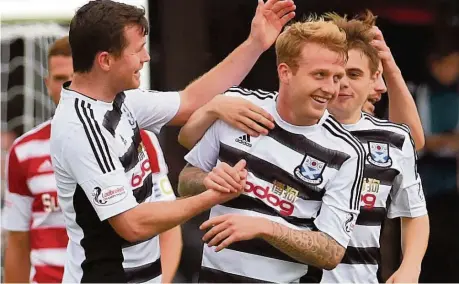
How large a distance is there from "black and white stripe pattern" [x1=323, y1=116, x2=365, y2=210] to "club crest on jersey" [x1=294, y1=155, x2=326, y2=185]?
12 centimetres

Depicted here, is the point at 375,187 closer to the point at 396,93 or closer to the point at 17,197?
the point at 396,93

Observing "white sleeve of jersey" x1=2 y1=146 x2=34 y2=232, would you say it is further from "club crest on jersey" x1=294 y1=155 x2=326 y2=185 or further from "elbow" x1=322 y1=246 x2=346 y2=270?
"elbow" x1=322 y1=246 x2=346 y2=270

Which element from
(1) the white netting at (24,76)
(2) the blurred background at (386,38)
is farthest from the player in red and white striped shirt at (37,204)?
(1) the white netting at (24,76)

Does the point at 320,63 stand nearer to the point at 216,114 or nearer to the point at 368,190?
the point at 216,114

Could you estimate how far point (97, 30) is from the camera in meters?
3.85

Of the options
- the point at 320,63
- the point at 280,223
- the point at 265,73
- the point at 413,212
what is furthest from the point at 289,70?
the point at 265,73

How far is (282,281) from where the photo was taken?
4035 mm

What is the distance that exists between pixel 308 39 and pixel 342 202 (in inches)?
22.7

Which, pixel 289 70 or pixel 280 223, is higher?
pixel 289 70

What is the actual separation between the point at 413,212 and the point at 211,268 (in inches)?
36.4

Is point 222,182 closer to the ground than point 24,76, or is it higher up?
higher up

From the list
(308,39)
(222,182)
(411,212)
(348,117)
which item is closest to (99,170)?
(222,182)

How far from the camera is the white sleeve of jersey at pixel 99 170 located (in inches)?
148

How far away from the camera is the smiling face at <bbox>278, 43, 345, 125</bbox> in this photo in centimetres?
393
